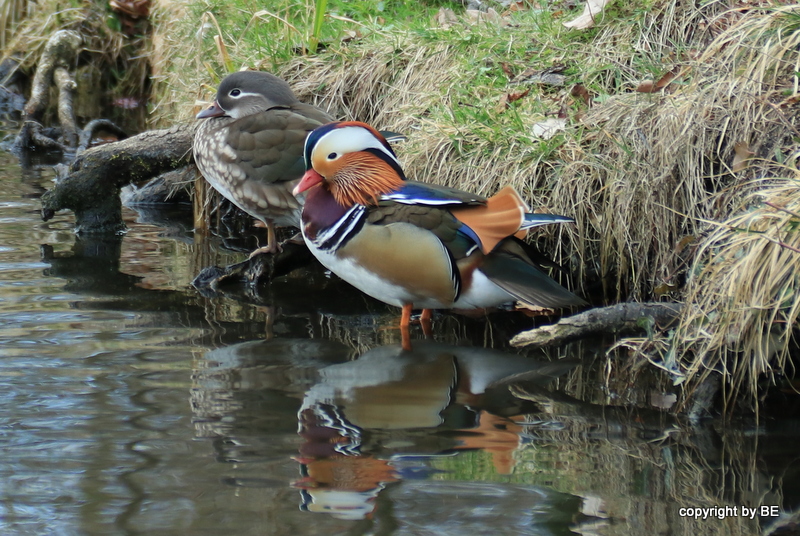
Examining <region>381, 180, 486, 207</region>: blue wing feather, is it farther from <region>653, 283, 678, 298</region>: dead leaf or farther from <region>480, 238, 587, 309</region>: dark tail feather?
<region>653, 283, 678, 298</region>: dead leaf

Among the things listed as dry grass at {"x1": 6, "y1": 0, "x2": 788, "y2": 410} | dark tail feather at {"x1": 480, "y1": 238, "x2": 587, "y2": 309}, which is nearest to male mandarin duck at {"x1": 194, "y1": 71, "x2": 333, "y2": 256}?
dry grass at {"x1": 6, "y1": 0, "x2": 788, "y2": 410}

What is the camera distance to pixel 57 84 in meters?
7.54

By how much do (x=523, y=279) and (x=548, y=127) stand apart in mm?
941

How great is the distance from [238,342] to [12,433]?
3.31 feet

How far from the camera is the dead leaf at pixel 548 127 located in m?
3.89

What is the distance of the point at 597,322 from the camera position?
10.0 feet

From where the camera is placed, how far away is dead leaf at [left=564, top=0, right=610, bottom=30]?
4477mm

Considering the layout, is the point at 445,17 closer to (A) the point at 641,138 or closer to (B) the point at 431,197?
(A) the point at 641,138

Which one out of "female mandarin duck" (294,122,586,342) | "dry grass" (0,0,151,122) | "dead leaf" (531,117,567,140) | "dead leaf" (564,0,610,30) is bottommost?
"female mandarin duck" (294,122,586,342)

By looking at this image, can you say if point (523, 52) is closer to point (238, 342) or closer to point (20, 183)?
point (238, 342)

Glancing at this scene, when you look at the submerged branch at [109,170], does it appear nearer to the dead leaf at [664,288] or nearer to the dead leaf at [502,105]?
the dead leaf at [502,105]

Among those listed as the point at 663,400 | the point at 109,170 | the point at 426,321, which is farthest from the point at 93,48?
the point at 663,400

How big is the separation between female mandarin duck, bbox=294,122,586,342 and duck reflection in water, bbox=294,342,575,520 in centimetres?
24

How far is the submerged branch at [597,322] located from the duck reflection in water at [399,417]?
0.14m
